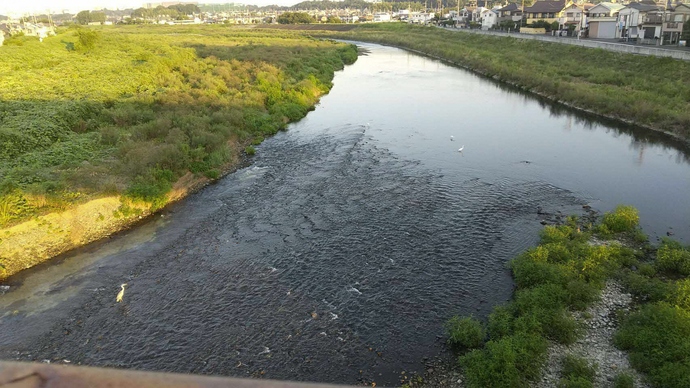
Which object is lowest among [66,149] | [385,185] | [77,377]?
[385,185]

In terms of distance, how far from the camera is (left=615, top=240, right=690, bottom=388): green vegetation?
827 cm

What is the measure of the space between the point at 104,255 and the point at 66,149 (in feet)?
25.2

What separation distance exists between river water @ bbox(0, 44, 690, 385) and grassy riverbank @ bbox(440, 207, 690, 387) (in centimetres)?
74

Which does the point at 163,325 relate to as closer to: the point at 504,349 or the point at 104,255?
the point at 104,255

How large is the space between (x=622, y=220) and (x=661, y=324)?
17.4 feet

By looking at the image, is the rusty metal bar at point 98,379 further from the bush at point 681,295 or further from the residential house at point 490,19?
the residential house at point 490,19

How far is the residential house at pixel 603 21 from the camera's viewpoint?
5659cm

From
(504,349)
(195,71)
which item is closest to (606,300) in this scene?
(504,349)

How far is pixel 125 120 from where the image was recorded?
2309cm

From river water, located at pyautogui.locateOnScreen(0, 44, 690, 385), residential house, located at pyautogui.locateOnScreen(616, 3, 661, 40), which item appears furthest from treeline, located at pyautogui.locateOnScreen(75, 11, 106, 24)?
river water, located at pyautogui.locateOnScreen(0, 44, 690, 385)

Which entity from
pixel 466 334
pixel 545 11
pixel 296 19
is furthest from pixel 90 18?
pixel 466 334

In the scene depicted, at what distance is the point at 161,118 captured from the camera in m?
22.9

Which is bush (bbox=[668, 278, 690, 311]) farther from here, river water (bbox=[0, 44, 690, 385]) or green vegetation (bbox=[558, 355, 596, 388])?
river water (bbox=[0, 44, 690, 385])

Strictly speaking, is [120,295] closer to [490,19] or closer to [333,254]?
[333,254]
